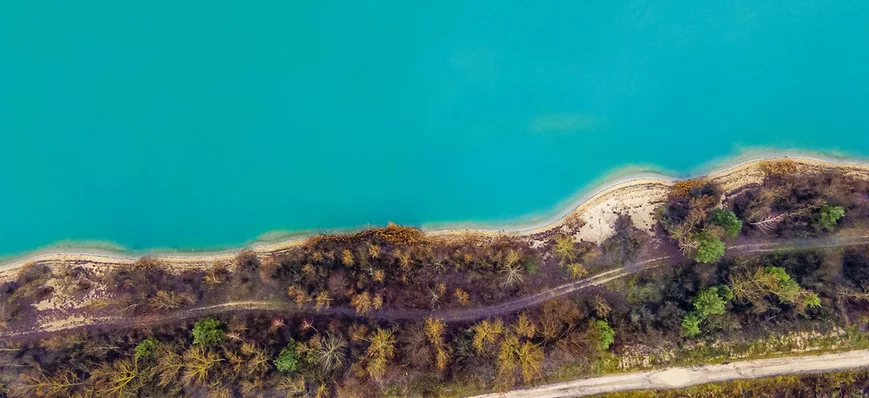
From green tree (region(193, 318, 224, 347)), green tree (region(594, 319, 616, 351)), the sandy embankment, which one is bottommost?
green tree (region(594, 319, 616, 351))

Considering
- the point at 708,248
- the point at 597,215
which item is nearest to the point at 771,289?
the point at 708,248

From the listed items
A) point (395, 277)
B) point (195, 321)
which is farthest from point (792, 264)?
point (195, 321)

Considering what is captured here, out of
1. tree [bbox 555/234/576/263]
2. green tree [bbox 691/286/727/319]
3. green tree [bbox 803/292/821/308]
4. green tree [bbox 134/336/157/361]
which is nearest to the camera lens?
green tree [bbox 803/292/821/308]

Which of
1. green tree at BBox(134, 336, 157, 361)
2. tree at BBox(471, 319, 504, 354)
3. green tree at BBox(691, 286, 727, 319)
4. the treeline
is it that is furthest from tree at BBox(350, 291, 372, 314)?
green tree at BBox(691, 286, 727, 319)

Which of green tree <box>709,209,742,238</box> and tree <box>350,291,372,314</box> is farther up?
green tree <box>709,209,742,238</box>

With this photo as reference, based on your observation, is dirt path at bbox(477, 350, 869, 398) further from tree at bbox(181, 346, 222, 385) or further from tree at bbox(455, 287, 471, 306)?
tree at bbox(181, 346, 222, 385)

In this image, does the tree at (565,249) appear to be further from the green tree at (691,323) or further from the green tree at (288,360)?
the green tree at (288,360)
